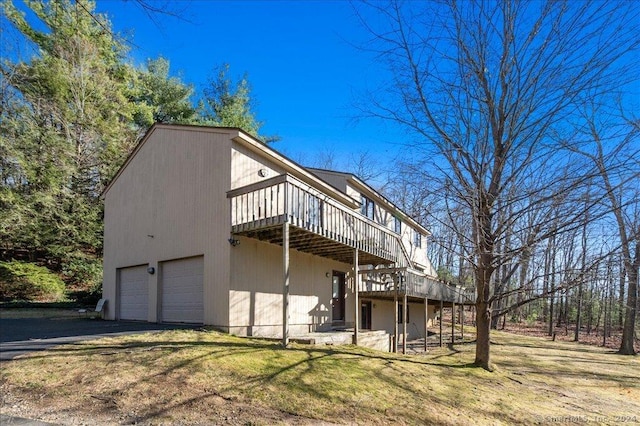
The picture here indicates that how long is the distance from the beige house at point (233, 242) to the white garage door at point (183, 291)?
3 centimetres

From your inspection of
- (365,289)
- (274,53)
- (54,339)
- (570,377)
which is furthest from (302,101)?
(570,377)

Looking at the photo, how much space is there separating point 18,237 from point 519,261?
23.2 m

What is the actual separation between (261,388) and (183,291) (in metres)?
6.61

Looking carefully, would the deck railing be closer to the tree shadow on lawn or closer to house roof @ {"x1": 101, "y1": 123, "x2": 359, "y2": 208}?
house roof @ {"x1": 101, "y1": 123, "x2": 359, "y2": 208}

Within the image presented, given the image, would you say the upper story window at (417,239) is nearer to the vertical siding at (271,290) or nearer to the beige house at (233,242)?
the beige house at (233,242)

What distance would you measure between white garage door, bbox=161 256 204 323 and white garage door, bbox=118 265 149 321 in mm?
1339

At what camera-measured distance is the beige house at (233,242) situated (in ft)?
35.0

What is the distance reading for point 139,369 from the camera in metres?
6.48

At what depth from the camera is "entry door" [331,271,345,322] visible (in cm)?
1548

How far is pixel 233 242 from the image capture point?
1063cm

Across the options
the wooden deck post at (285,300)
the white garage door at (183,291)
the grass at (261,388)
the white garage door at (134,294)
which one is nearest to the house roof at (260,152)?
the wooden deck post at (285,300)

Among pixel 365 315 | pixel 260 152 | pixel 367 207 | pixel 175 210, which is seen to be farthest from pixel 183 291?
pixel 367 207

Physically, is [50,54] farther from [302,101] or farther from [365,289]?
[365,289]

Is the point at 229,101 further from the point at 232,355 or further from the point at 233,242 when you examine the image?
the point at 232,355
